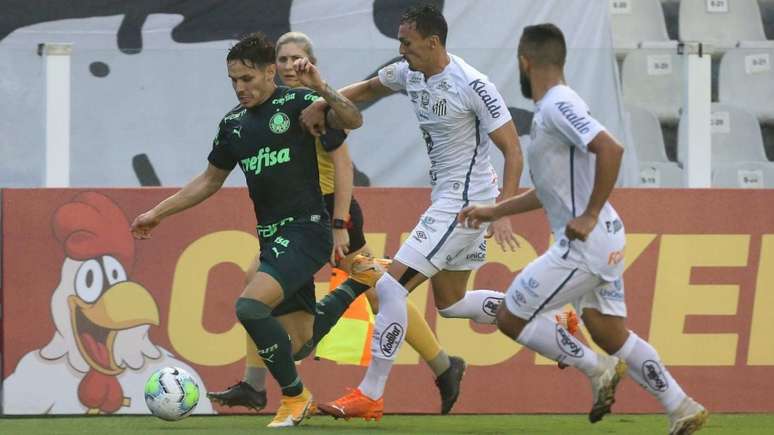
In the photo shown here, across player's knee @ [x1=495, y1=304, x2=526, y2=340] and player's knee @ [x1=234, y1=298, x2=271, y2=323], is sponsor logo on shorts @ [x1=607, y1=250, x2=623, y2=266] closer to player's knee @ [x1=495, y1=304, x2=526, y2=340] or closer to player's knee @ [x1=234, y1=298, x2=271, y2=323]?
player's knee @ [x1=495, y1=304, x2=526, y2=340]

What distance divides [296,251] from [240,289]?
1689 millimetres

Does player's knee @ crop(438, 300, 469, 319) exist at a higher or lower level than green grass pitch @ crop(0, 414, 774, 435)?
higher

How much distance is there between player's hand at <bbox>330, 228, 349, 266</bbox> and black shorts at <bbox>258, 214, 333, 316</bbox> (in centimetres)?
10

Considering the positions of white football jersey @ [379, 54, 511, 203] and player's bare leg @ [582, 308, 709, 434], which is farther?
white football jersey @ [379, 54, 511, 203]

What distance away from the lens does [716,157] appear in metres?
11.7

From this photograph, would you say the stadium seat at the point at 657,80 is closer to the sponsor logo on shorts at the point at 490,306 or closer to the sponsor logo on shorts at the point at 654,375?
the sponsor logo on shorts at the point at 490,306

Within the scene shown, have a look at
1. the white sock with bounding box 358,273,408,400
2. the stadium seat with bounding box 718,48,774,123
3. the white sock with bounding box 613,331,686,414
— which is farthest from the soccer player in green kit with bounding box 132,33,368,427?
the stadium seat with bounding box 718,48,774,123

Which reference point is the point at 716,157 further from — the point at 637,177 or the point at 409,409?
the point at 409,409

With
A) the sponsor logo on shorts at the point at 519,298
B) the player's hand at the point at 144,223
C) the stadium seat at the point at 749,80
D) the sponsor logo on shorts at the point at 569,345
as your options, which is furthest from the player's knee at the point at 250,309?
the stadium seat at the point at 749,80

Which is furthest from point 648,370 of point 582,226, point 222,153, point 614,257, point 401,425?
point 222,153

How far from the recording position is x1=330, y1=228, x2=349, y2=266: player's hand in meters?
7.83

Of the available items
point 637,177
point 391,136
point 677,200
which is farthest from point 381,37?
point 677,200

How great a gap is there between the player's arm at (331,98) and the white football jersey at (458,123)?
1.88ft

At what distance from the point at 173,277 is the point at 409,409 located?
1652 mm
